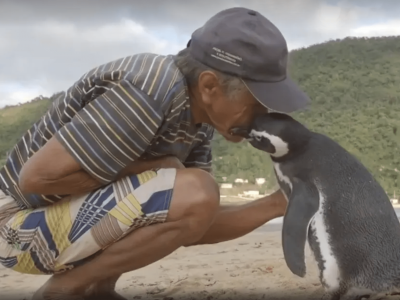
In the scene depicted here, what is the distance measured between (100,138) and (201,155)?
0.45 meters

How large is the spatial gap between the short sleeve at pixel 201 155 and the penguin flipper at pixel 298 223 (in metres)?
0.34

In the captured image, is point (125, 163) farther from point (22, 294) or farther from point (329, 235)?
point (22, 294)

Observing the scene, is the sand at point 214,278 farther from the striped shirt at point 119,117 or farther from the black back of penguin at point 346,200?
the striped shirt at point 119,117

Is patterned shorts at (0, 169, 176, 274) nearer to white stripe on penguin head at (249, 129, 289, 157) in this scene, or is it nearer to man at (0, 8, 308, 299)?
man at (0, 8, 308, 299)

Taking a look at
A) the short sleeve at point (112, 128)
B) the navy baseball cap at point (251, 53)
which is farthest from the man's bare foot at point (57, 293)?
the navy baseball cap at point (251, 53)

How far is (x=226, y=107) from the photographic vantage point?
1411 mm

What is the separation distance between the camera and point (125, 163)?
1.35m

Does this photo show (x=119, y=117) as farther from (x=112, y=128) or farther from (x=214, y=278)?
(x=214, y=278)

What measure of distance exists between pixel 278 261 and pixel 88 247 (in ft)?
2.79

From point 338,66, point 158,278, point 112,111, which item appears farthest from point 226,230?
point 338,66

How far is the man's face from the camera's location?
1.39 m

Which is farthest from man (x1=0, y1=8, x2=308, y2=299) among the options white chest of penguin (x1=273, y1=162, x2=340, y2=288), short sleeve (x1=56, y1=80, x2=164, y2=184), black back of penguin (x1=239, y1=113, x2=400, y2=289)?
white chest of penguin (x1=273, y1=162, x2=340, y2=288)

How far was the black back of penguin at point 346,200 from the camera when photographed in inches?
53.4

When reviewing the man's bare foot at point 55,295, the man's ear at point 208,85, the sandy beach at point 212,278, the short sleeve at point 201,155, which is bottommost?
the sandy beach at point 212,278
